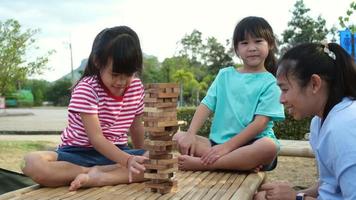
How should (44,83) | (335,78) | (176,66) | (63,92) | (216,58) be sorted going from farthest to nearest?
(44,83) → (63,92) → (216,58) → (176,66) → (335,78)

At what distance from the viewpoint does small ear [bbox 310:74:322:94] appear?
1.56 metres

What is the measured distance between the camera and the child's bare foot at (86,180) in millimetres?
1980

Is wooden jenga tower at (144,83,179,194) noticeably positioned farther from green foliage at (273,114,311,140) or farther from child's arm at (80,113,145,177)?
green foliage at (273,114,311,140)

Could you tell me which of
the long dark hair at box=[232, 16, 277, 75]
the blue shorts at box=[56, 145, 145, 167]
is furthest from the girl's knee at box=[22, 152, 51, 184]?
the long dark hair at box=[232, 16, 277, 75]

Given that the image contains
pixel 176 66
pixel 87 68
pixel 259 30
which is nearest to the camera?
pixel 87 68

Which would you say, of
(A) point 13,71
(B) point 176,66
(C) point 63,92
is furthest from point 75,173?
(C) point 63,92

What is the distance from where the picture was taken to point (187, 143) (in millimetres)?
2547

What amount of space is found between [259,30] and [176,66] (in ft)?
96.1

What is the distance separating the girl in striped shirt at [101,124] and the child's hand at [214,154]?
0.38 m

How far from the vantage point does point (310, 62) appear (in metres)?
1.58

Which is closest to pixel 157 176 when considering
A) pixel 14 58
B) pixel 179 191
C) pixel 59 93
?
pixel 179 191

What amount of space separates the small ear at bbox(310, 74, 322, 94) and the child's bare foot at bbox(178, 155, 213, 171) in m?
1.05

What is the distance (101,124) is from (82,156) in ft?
0.57

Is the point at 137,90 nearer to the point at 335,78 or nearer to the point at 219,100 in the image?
the point at 219,100
